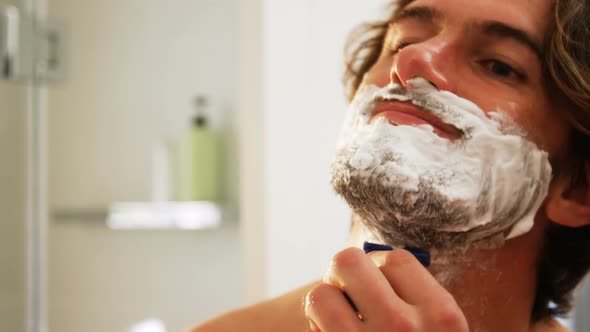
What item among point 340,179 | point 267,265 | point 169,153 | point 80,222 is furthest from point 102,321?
point 340,179

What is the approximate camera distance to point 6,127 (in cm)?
110

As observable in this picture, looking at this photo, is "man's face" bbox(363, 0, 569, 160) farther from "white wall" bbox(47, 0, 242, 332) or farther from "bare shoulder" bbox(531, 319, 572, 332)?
"white wall" bbox(47, 0, 242, 332)

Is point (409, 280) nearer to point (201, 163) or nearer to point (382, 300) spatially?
point (382, 300)

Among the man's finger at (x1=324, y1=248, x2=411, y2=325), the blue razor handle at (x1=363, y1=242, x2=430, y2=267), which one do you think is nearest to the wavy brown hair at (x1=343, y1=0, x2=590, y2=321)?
the blue razor handle at (x1=363, y1=242, x2=430, y2=267)

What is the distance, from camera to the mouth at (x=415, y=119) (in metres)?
0.62

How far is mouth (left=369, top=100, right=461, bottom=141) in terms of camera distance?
62cm

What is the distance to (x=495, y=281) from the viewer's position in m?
0.70

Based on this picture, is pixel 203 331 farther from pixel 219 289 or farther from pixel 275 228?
pixel 219 289

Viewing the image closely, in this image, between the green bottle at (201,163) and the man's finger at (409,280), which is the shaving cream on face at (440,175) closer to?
the man's finger at (409,280)

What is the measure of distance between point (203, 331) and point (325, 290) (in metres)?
0.29

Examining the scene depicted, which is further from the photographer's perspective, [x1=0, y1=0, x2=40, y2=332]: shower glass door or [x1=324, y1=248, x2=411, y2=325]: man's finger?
[x1=0, y1=0, x2=40, y2=332]: shower glass door

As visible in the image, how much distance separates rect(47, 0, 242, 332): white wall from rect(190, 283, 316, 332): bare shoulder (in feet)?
2.49

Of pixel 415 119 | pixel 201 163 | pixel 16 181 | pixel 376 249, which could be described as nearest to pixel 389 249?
pixel 376 249

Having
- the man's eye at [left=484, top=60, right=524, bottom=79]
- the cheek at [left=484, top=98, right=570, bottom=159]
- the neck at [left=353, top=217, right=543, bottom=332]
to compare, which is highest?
the man's eye at [left=484, top=60, right=524, bottom=79]
